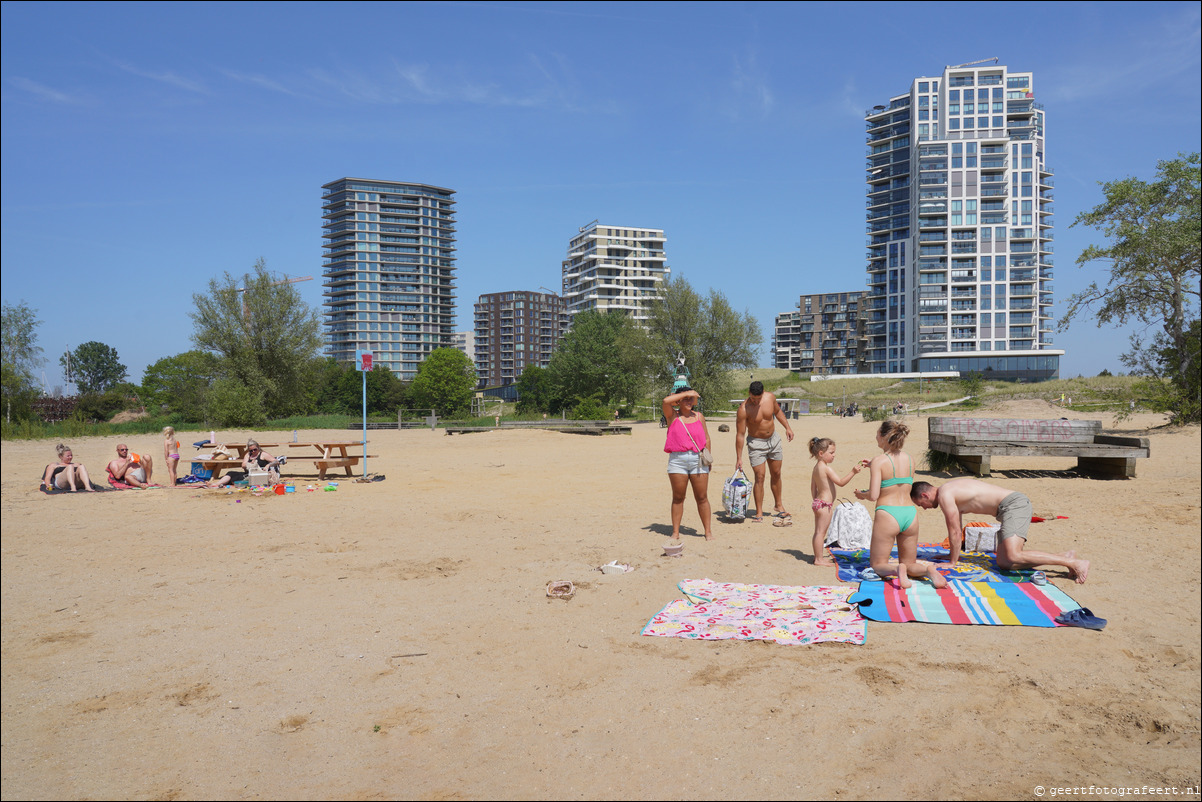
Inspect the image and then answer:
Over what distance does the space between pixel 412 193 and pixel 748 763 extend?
13779cm

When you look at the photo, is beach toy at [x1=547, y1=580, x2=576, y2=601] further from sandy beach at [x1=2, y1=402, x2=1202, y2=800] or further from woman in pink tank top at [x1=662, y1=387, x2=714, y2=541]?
woman in pink tank top at [x1=662, y1=387, x2=714, y2=541]

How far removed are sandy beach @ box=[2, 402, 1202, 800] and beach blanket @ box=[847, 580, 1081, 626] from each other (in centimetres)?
13

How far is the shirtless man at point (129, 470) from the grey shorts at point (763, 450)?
36.3 feet

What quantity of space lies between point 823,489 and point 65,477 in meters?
12.8

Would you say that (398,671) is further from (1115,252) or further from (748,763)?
(1115,252)

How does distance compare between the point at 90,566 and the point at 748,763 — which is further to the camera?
the point at 90,566

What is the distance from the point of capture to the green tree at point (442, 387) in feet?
261

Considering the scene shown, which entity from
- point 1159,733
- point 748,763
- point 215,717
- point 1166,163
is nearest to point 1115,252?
point 1166,163

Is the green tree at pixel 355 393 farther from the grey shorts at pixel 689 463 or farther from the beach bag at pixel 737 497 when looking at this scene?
the grey shorts at pixel 689 463

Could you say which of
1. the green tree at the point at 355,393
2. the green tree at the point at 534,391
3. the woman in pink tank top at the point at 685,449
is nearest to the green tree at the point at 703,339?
the green tree at the point at 534,391

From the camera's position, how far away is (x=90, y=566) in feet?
23.3

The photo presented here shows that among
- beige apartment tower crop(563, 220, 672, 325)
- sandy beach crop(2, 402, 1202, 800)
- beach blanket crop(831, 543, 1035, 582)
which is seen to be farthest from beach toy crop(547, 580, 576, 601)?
beige apartment tower crop(563, 220, 672, 325)

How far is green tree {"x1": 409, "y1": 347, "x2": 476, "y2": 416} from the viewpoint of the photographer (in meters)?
79.6

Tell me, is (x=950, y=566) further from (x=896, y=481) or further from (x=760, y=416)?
(x=760, y=416)
